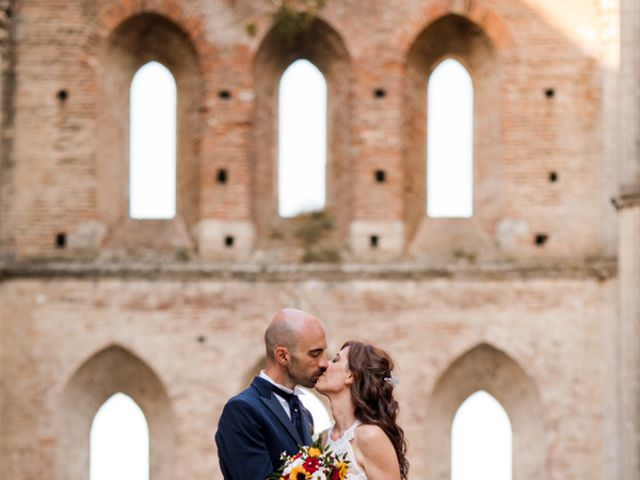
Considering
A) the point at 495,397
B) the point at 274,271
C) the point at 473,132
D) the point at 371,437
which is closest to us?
the point at 371,437

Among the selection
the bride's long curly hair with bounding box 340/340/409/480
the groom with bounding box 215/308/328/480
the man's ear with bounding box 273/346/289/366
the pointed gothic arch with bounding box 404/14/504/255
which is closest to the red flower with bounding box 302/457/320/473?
the groom with bounding box 215/308/328/480

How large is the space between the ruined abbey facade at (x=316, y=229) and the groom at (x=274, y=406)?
34.5 ft

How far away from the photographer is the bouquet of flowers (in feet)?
20.0

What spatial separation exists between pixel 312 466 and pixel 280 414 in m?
0.39

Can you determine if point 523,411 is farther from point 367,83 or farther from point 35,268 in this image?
point 35,268

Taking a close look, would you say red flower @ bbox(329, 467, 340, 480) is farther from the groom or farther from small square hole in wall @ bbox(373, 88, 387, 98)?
small square hole in wall @ bbox(373, 88, 387, 98)

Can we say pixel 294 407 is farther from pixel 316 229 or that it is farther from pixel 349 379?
pixel 316 229

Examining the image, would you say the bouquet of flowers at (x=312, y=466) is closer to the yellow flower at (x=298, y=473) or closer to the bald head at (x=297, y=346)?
the yellow flower at (x=298, y=473)

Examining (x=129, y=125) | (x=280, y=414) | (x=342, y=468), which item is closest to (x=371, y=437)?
(x=342, y=468)

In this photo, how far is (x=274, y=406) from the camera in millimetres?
6410

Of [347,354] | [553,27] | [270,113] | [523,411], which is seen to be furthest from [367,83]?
[347,354]

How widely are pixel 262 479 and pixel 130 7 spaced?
12.8 metres

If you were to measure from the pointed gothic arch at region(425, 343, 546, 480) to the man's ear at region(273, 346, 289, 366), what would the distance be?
36.3 feet

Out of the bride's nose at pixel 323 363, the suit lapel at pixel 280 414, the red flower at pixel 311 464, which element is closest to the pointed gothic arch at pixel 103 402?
the suit lapel at pixel 280 414
